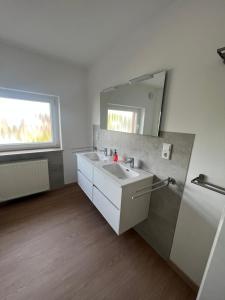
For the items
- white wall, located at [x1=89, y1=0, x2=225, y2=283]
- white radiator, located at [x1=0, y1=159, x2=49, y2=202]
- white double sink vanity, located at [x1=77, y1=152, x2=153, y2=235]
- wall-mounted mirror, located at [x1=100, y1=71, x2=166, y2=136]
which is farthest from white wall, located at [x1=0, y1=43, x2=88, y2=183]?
white wall, located at [x1=89, y1=0, x2=225, y2=283]

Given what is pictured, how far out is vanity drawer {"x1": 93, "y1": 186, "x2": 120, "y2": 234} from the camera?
1.30 m

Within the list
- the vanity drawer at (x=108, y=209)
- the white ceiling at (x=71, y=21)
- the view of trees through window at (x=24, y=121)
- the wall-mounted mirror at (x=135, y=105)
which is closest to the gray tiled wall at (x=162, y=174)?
the wall-mounted mirror at (x=135, y=105)

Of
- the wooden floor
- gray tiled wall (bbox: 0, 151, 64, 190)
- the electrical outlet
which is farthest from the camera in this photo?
gray tiled wall (bbox: 0, 151, 64, 190)

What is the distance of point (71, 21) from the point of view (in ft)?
4.30

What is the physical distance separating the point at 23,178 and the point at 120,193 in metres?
1.78

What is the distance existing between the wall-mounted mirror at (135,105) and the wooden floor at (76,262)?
137 centimetres

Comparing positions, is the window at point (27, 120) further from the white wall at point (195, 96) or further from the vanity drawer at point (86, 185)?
the white wall at point (195, 96)

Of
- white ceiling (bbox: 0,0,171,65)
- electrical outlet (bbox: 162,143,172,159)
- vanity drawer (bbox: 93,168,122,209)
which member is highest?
white ceiling (bbox: 0,0,171,65)

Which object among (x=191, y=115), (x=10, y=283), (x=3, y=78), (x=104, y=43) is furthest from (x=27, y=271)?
(x=104, y=43)

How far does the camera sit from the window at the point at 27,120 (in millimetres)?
1998

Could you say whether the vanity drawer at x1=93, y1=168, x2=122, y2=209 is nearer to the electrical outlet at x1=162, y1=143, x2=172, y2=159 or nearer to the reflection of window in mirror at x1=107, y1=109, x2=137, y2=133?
the electrical outlet at x1=162, y1=143, x2=172, y2=159

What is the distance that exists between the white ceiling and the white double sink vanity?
1.58m

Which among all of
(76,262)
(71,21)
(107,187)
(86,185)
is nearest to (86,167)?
(86,185)

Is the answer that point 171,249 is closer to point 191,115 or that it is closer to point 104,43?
point 191,115
